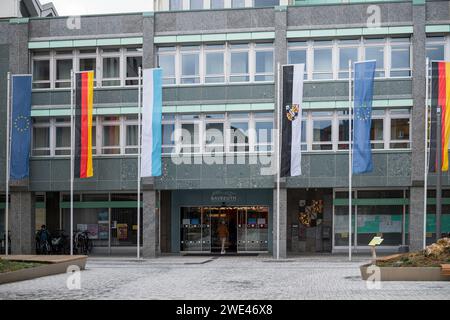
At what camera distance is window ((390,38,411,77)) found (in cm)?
3228

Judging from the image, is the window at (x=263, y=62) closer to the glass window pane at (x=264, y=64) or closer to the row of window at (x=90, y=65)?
the glass window pane at (x=264, y=64)

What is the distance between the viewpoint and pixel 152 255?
107 ft

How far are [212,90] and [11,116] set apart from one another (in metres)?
9.81

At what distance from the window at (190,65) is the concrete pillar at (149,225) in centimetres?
568

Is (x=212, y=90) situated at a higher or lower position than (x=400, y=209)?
higher

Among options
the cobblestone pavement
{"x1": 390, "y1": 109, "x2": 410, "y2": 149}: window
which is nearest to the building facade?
{"x1": 390, "y1": 109, "x2": 410, "y2": 149}: window

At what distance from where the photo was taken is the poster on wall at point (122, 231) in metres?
35.6

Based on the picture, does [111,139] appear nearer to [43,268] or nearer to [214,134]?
[214,134]

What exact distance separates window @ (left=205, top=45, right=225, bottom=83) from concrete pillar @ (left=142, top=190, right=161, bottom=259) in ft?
20.1

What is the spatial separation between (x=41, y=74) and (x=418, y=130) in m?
18.6

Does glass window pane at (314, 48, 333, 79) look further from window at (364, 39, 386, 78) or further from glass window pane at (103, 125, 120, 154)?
glass window pane at (103, 125, 120, 154)

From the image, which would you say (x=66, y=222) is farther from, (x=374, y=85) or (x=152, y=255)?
(x=374, y=85)

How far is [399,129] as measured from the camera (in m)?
32.3
